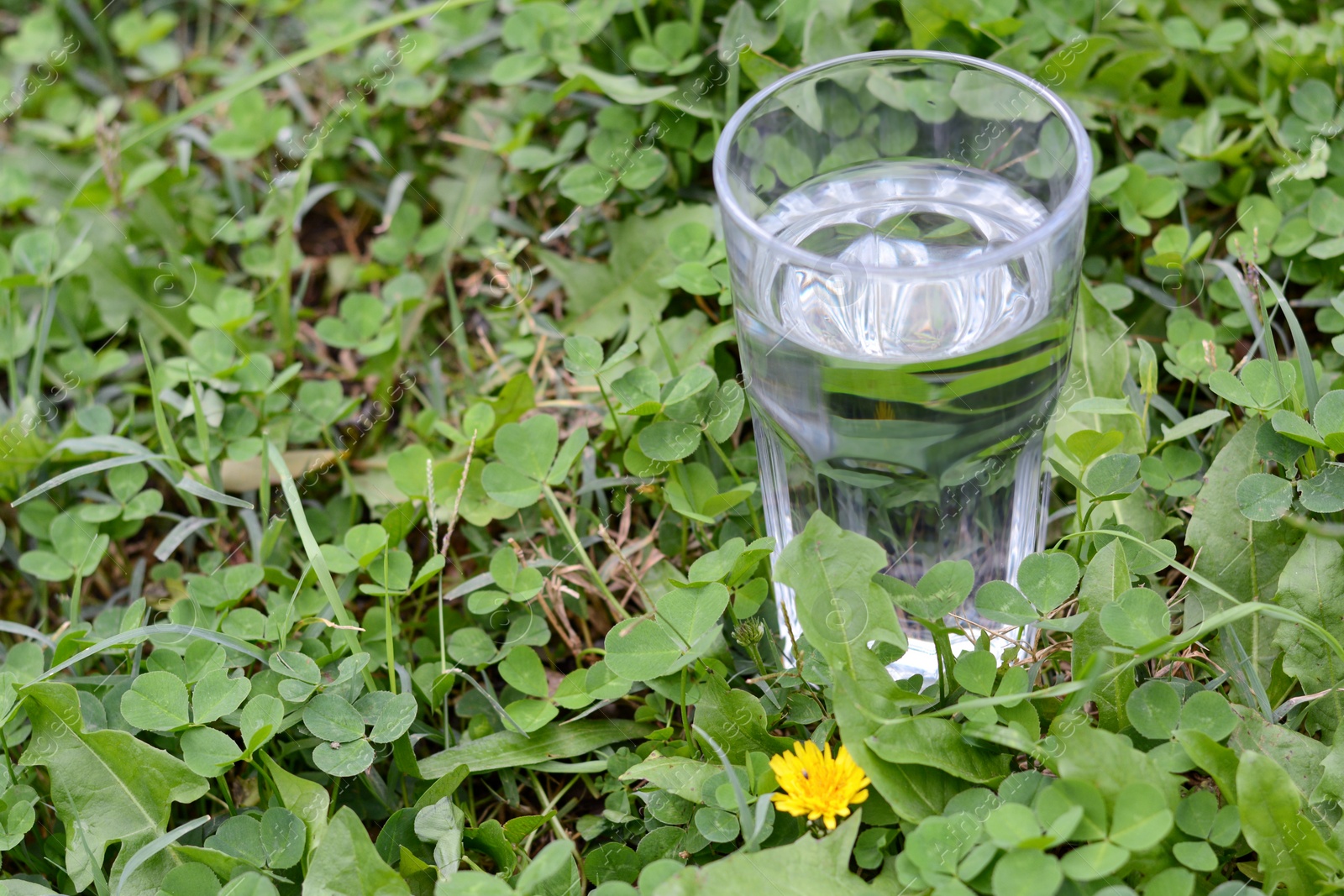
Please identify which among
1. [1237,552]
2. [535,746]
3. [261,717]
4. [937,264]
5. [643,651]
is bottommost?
[1237,552]

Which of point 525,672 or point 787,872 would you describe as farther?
point 525,672

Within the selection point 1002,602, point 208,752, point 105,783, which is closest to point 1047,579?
point 1002,602

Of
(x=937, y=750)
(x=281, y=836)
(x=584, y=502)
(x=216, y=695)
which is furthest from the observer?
(x=584, y=502)

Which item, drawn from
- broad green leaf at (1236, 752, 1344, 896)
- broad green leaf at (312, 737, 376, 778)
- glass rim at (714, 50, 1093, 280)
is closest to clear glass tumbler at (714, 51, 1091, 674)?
glass rim at (714, 50, 1093, 280)

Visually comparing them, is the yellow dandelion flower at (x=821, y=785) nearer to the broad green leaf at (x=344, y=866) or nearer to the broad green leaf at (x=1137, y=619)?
the broad green leaf at (x=1137, y=619)

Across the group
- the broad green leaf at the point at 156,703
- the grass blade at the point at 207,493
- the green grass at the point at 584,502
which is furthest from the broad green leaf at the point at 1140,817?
the grass blade at the point at 207,493

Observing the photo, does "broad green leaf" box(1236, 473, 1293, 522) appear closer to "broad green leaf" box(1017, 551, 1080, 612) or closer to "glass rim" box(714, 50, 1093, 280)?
"broad green leaf" box(1017, 551, 1080, 612)

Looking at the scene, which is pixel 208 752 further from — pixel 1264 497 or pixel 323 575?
pixel 1264 497
